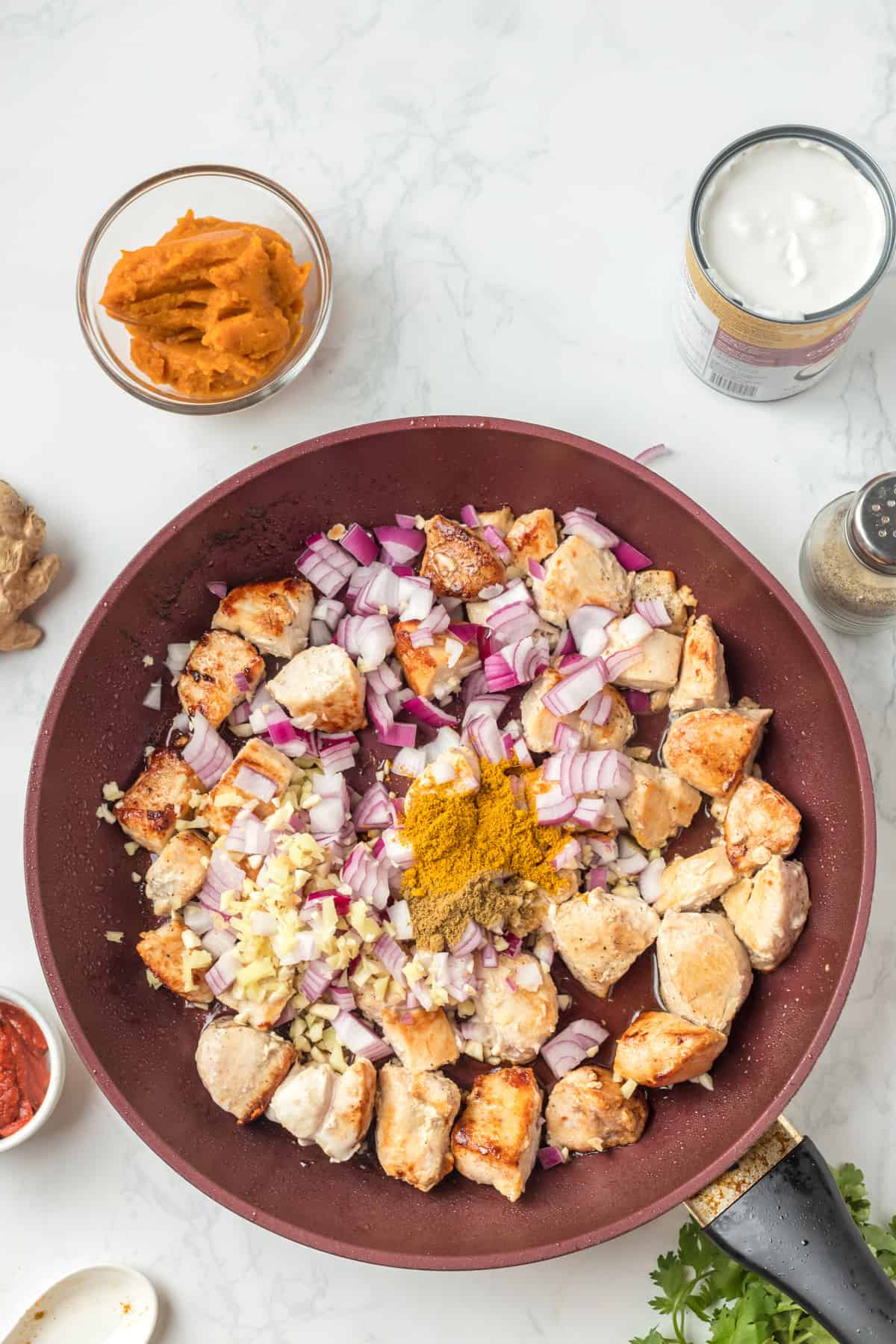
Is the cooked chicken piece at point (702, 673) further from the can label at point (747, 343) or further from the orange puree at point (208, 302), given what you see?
the orange puree at point (208, 302)

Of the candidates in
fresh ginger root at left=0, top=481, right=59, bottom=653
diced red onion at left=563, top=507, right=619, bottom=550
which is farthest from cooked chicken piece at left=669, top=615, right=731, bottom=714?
fresh ginger root at left=0, top=481, right=59, bottom=653

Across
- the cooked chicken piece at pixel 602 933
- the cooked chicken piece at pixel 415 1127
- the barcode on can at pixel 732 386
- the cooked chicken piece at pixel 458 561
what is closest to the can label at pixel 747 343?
the barcode on can at pixel 732 386

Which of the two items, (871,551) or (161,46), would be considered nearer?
(871,551)

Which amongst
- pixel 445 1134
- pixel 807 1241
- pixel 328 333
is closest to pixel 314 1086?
pixel 445 1134

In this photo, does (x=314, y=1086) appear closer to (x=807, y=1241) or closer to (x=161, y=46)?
(x=807, y=1241)

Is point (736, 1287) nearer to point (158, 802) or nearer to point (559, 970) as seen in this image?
point (559, 970)

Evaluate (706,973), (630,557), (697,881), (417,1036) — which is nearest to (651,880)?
(697,881)
